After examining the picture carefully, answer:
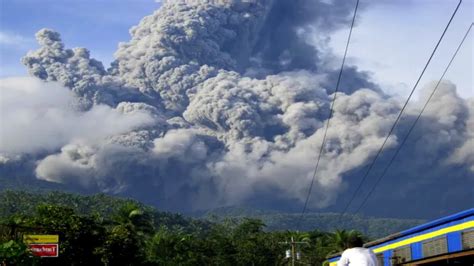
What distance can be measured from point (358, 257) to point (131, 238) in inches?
1943

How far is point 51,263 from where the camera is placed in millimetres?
45750

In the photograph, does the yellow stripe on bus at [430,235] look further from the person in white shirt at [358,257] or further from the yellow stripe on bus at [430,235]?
the person in white shirt at [358,257]

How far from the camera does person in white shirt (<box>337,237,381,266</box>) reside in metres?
8.42

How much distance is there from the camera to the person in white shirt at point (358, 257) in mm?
8422

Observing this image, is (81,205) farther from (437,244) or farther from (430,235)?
(437,244)

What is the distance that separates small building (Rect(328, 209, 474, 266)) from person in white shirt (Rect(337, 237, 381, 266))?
5364 millimetres

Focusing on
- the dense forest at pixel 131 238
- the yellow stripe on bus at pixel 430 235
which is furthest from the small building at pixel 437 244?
the dense forest at pixel 131 238

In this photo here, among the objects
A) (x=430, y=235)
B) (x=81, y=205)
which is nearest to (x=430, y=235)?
(x=430, y=235)

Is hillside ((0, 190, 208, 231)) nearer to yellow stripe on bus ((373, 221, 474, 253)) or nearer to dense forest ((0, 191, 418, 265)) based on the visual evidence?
dense forest ((0, 191, 418, 265))

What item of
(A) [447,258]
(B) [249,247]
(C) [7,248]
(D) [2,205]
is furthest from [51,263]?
(D) [2,205]

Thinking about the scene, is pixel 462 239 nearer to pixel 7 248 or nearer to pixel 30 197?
pixel 7 248

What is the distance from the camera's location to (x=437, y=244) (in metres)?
18.4

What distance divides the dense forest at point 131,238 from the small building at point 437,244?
2.00 m

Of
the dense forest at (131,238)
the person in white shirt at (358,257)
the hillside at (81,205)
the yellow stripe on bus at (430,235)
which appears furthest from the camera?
the hillside at (81,205)
